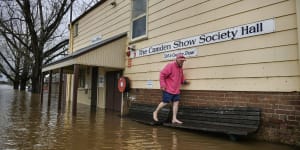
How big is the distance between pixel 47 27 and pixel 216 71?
2251cm

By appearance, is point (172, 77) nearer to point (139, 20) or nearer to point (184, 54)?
point (184, 54)

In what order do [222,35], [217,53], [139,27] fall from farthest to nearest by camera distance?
[139,27]
[217,53]
[222,35]

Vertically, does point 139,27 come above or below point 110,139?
above

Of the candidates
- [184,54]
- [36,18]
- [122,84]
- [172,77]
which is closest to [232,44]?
[184,54]

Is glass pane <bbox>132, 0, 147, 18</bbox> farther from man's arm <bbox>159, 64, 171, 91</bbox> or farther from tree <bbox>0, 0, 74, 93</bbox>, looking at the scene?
tree <bbox>0, 0, 74, 93</bbox>

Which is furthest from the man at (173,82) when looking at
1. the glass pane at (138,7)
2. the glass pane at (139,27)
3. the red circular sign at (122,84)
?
the glass pane at (138,7)

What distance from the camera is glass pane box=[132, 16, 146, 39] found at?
8.82 m

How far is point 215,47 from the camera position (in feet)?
20.1

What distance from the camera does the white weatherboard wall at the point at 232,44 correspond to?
485cm

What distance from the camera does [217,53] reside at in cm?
606

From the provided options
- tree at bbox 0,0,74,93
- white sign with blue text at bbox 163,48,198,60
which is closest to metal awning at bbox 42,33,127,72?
white sign with blue text at bbox 163,48,198,60

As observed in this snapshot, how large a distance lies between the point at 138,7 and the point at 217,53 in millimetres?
4113

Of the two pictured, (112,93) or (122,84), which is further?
(112,93)

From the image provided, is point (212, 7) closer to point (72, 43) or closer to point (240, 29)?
point (240, 29)
